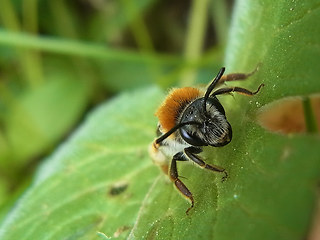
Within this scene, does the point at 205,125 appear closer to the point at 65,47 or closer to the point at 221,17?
the point at 65,47

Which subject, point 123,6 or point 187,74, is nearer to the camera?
point 187,74

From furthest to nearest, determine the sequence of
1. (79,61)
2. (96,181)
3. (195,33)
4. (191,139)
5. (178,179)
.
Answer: (79,61) < (195,33) < (96,181) < (178,179) < (191,139)

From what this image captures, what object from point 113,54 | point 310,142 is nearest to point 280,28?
point 310,142

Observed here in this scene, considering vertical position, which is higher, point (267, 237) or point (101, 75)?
point (101, 75)

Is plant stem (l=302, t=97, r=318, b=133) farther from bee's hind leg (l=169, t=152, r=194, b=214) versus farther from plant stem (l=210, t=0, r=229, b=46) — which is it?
plant stem (l=210, t=0, r=229, b=46)

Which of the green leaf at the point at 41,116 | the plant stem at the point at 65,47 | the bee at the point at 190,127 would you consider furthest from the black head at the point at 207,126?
the green leaf at the point at 41,116

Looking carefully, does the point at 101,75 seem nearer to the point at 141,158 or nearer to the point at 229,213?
the point at 141,158

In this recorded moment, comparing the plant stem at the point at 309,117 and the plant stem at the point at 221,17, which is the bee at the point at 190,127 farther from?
the plant stem at the point at 221,17

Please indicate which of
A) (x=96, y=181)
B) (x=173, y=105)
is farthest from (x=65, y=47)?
(x=173, y=105)
